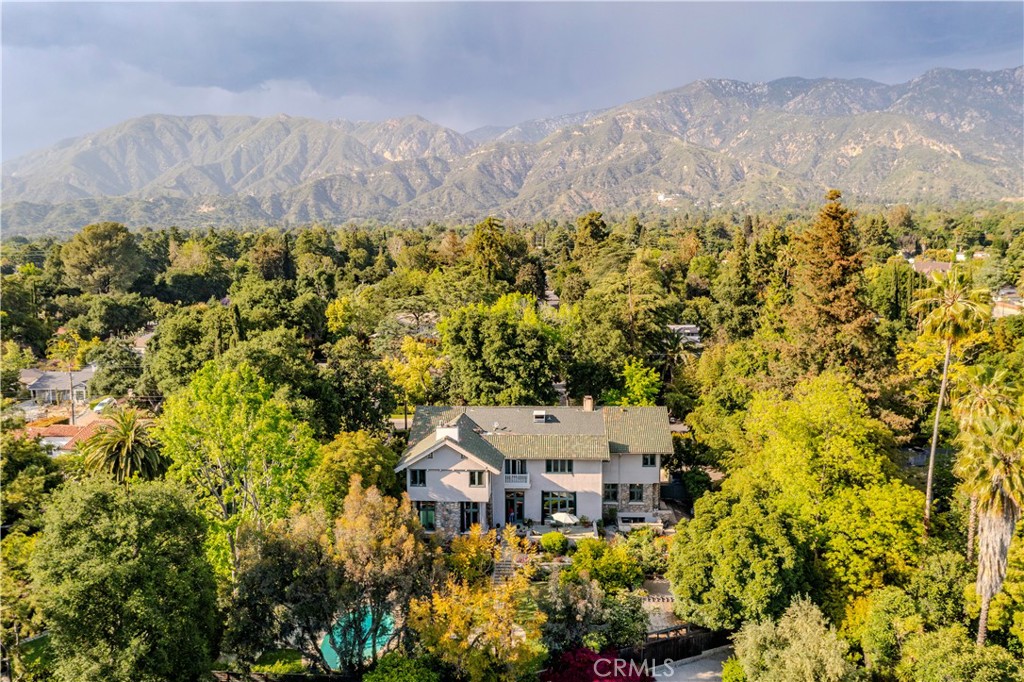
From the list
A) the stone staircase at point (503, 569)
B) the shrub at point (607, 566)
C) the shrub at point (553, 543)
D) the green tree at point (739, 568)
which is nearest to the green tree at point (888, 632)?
the green tree at point (739, 568)

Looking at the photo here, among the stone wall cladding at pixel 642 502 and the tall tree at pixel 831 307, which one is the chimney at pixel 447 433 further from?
the tall tree at pixel 831 307

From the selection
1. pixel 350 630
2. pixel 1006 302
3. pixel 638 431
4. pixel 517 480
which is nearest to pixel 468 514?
pixel 517 480

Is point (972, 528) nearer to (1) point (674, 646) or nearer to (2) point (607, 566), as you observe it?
(1) point (674, 646)

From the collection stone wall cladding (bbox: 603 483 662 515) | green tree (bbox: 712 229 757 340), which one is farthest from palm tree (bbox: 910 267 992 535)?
green tree (bbox: 712 229 757 340)

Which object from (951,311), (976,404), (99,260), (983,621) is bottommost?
(983,621)

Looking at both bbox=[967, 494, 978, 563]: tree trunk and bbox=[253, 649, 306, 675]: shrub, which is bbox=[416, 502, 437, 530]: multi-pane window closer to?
bbox=[253, 649, 306, 675]: shrub

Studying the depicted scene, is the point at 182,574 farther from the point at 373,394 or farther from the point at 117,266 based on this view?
the point at 117,266

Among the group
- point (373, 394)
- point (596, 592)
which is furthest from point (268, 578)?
point (373, 394)
